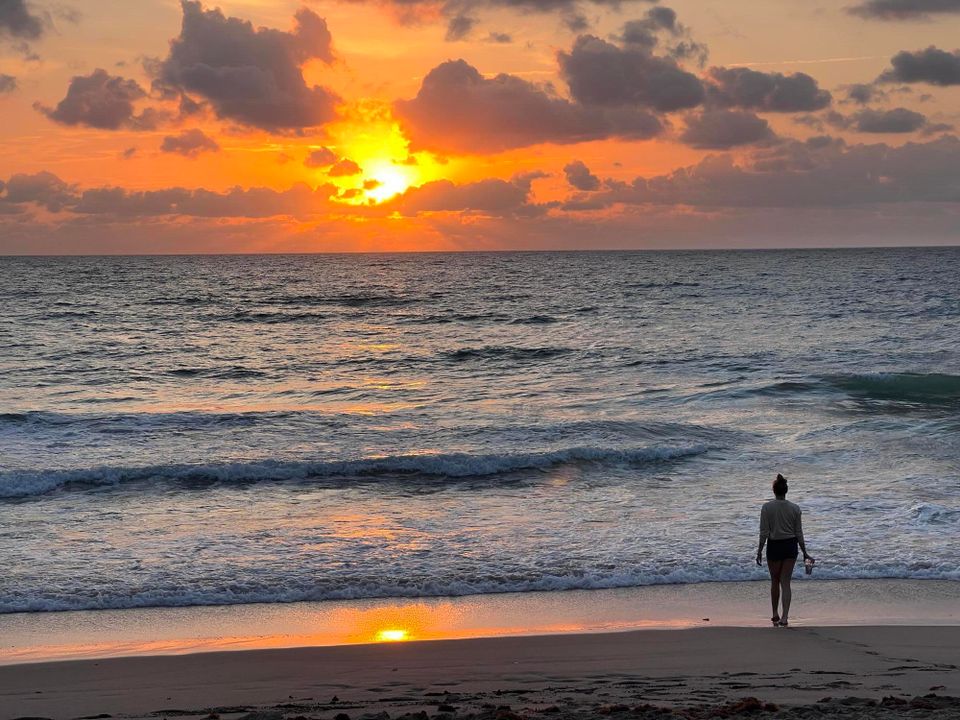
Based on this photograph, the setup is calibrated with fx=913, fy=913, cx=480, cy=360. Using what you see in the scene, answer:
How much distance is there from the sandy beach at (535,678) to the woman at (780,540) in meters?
0.62

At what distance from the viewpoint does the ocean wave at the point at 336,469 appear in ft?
60.7

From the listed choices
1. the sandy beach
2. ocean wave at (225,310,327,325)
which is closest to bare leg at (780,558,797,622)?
the sandy beach

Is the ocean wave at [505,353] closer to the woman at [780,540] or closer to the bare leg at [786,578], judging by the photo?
the woman at [780,540]

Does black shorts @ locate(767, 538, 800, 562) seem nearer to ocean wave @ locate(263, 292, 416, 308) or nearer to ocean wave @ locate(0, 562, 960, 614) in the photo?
ocean wave @ locate(0, 562, 960, 614)

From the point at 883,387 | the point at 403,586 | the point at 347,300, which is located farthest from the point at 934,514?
the point at 347,300

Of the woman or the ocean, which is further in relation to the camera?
the ocean

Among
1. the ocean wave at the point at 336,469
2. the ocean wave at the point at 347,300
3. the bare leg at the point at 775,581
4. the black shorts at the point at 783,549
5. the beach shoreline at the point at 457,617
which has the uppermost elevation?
the ocean wave at the point at 347,300

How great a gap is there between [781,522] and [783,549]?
1.07 feet

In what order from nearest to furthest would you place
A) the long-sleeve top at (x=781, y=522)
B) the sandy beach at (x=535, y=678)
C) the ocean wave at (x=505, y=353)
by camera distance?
1. the sandy beach at (x=535, y=678)
2. the long-sleeve top at (x=781, y=522)
3. the ocean wave at (x=505, y=353)

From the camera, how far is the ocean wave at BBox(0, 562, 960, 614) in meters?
11.8

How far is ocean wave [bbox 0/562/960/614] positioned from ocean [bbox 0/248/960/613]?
40 millimetres

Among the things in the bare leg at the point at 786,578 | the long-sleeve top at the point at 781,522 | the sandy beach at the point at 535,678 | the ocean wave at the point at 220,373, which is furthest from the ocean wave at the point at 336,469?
the ocean wave at the point at 220,373

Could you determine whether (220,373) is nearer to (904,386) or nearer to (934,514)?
(904,386)

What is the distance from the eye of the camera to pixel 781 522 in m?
11.0
